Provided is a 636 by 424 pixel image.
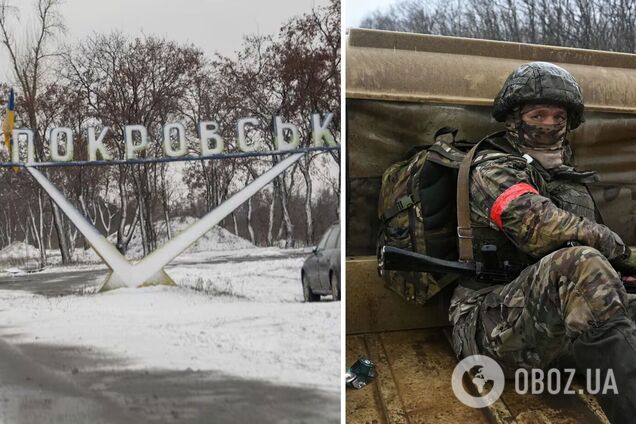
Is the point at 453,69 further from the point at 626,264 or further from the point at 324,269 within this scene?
the point at 324,269

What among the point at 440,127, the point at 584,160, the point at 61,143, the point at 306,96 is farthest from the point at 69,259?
the point at 584,160

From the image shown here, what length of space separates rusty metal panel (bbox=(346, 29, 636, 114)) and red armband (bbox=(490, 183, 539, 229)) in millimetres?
751

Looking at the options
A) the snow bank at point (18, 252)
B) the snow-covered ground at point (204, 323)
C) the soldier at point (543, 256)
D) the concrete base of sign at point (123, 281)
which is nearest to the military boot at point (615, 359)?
the soldier at point (543, 256)

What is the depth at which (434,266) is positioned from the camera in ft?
5.98

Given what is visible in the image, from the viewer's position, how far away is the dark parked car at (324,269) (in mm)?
1491

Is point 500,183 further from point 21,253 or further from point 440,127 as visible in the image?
point 21,253

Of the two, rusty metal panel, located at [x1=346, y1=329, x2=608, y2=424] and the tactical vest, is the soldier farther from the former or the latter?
rusty metal panel, located at [x1=346, y1=329, x2=608, y2=424]

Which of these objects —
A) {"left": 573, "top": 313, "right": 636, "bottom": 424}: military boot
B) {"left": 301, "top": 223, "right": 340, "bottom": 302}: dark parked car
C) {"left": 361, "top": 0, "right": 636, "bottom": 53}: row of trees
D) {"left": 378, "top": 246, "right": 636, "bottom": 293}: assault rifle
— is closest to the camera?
{"left": 573, "top": 313, "right": 636, "bottom": 424}: military boot

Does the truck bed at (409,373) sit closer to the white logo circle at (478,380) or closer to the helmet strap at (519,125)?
the white logo circle at (478,380)

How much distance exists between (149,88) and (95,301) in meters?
0.62

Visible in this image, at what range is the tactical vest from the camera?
1866 millimetres

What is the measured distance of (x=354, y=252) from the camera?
7.88 feet

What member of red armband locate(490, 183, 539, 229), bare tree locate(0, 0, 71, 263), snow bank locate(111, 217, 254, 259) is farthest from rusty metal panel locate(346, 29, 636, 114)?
bare tree locate(0, 0, 71, 263)

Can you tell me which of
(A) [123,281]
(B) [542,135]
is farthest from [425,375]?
(A) [123,281]
